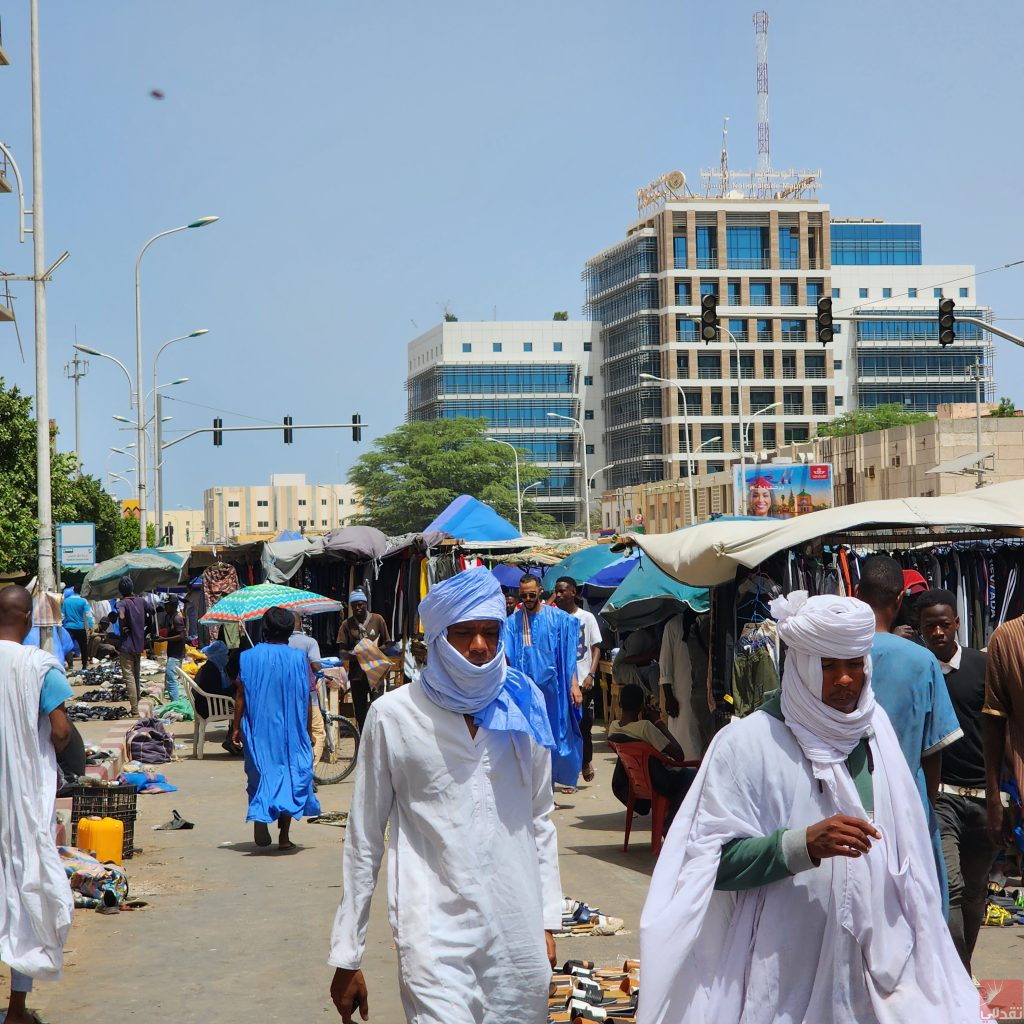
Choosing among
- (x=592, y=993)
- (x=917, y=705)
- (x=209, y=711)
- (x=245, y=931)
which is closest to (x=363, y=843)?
(x=917, y=705)

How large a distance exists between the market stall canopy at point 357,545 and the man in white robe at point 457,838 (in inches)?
621

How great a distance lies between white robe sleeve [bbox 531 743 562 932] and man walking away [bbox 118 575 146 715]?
17271 mm

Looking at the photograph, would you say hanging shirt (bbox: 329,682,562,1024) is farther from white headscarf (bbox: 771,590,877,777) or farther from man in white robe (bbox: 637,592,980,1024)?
white headscarf (bbox: 771,590,877,777)

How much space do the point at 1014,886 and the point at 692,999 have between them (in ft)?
Answer: 18.3

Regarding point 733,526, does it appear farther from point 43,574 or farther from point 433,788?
point 43,574

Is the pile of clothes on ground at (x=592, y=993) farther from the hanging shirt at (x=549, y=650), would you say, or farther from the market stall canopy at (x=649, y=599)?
the market stall canopy at (x=649, y=599)

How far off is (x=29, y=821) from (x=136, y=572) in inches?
867

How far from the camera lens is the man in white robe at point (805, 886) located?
354cm

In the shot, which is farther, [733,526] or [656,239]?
[656,239]

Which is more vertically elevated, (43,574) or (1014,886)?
(43,574)

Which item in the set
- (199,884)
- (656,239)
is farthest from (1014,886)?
(656,239)

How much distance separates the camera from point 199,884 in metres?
9.66

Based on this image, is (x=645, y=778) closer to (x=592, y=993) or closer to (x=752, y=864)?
(x=592, y=993)

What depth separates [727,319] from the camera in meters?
116
